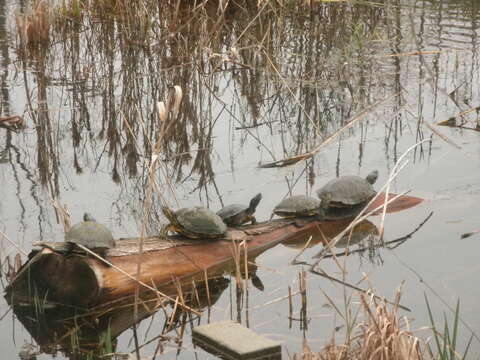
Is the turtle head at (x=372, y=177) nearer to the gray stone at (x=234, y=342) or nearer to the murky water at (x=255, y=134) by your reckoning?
the murky water at (x=255, y=134)

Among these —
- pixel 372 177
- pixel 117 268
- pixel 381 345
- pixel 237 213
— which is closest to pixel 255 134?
pixel 372 177

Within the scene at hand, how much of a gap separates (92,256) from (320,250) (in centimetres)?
119

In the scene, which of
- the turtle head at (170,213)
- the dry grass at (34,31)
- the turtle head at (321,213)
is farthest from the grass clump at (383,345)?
the dry grass at (34,31)

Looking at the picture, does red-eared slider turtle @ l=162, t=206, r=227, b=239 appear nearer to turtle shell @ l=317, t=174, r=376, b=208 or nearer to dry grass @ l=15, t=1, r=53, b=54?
turtle shell @ l=317, t=174, r=376, b=208

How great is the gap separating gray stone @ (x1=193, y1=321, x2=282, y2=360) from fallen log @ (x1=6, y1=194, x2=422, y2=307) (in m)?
0.33

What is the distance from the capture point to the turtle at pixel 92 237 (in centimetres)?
369

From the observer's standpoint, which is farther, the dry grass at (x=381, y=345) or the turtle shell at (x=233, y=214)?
the turtle shell at (x=233, y=214)

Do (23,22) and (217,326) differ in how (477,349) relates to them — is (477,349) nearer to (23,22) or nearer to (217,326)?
(217,326)

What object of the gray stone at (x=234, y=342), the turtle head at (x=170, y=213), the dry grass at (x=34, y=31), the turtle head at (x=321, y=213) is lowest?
the gray stone at (x=234, y=342)

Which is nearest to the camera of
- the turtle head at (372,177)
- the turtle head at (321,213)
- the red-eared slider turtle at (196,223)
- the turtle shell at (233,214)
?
the red-eared slider turtle at (196,223)

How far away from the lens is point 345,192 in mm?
4688

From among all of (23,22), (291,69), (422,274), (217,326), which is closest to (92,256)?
(217,326)

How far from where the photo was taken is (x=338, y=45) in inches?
309

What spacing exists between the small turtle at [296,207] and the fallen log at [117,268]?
342mm
